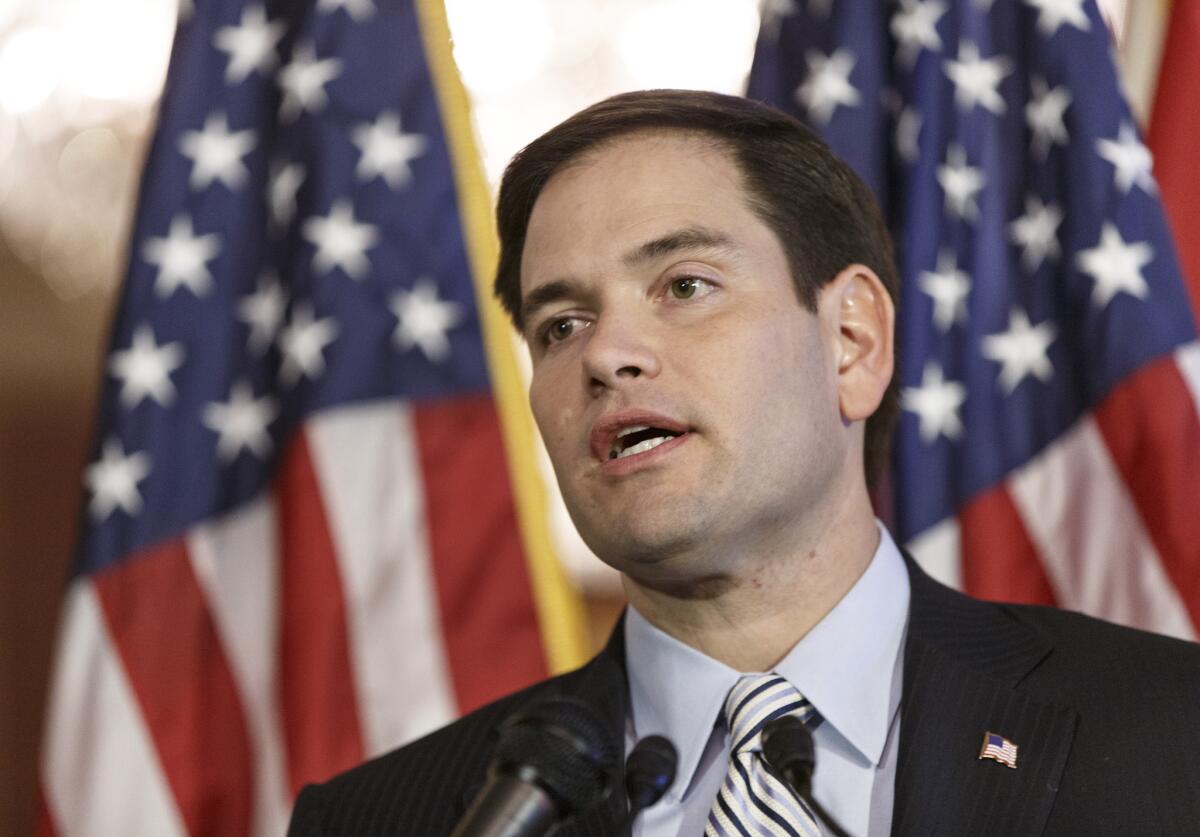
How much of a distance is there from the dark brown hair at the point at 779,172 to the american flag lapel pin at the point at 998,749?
0.55 metres

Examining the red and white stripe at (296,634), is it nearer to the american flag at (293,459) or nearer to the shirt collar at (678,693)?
the american flag at (293,459)

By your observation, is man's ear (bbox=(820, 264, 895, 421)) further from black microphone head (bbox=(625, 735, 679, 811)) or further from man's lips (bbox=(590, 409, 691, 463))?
black microphone head (bbox=(625, 735, 679, 811))

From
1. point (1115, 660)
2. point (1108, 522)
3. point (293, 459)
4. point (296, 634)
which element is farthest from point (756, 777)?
point (293, 459)

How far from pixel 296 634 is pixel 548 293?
3.55 feet

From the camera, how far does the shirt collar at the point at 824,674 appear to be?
1811mm

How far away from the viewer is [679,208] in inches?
76.7

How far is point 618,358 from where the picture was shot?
1.79 m

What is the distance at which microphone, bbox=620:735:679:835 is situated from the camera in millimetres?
1637

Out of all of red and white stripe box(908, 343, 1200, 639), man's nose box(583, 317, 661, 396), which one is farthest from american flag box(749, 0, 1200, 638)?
man's nose box(583, 317, 661, 396)

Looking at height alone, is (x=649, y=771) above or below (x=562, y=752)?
below

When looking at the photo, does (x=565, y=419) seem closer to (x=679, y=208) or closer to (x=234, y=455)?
(x=679, y=208)

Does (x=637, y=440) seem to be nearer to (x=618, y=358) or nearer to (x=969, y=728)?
(x=618, y=358)

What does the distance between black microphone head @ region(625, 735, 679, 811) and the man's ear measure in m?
0.55

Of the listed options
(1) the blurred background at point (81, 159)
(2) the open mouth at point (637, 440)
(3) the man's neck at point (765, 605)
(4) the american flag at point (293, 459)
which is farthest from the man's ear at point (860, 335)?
(1) the blurred background at point (81, 159)
